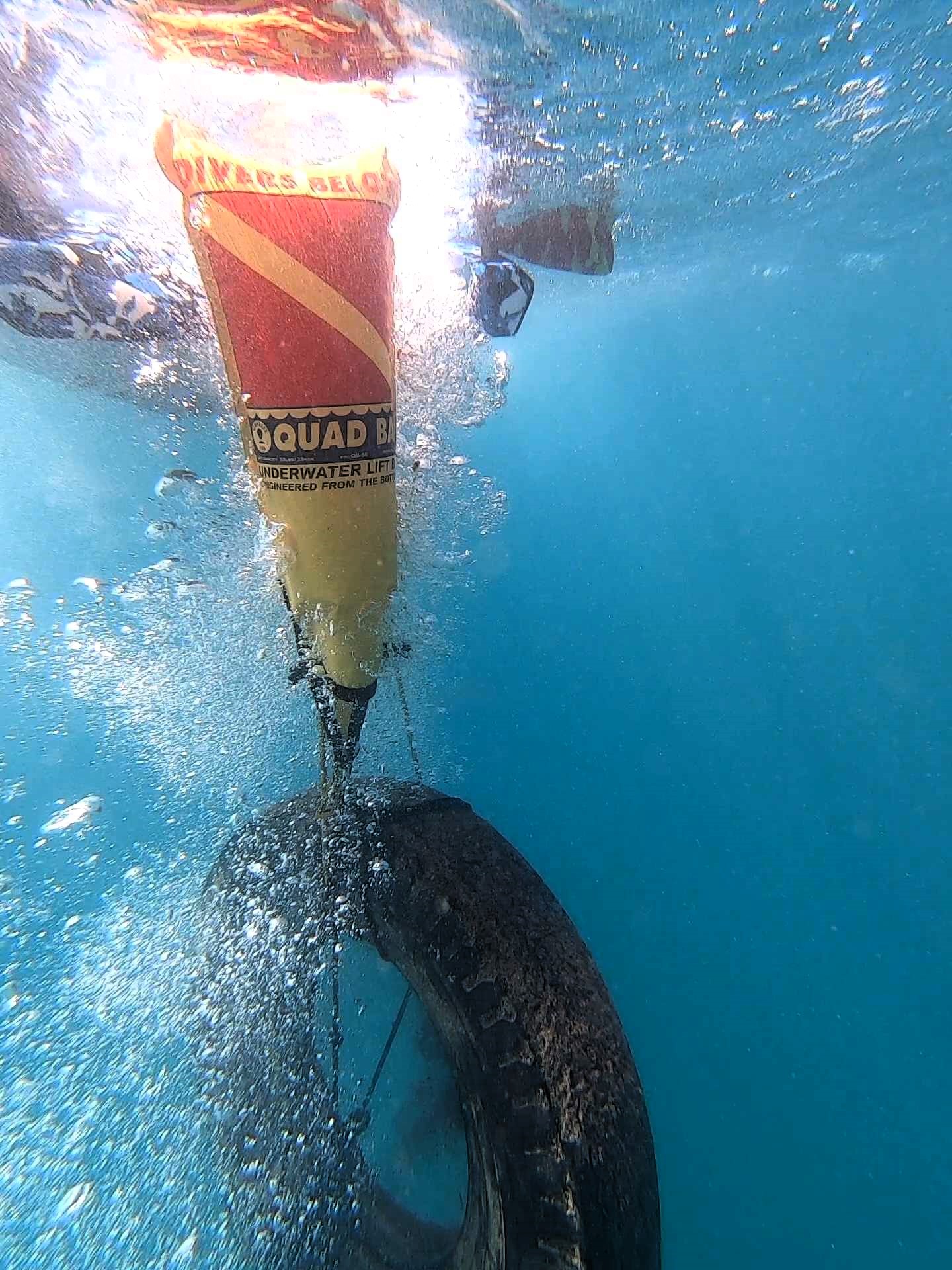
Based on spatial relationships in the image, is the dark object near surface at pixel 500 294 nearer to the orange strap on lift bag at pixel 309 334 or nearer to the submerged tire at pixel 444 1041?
the orange strap on lift bag at pixel 309 334

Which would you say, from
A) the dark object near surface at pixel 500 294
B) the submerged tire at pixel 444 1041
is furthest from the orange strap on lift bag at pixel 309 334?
the dark object near surface at pixel 500 294

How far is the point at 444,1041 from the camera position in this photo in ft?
7.44

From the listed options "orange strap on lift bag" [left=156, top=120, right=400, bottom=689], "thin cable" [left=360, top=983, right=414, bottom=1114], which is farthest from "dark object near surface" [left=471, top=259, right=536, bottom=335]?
"thin cable" [left=360, top=983, right=414, bottom=1114]

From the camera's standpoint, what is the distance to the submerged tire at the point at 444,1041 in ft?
5.77

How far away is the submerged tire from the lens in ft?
5.77

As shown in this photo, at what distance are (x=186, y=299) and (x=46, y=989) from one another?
13.7 ft

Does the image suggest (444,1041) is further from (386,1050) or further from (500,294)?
(500,294)

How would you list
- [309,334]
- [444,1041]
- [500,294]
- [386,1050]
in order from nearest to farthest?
[309,334] → [444,1041] → [386,1050] → [500,294]

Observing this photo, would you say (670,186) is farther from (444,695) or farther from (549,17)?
(444,695)

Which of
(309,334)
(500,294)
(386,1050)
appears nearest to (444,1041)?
(386,1050)

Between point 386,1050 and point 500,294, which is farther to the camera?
point 500,294

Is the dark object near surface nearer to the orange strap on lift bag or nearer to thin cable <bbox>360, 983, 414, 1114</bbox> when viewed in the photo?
the orange strap on lift bag

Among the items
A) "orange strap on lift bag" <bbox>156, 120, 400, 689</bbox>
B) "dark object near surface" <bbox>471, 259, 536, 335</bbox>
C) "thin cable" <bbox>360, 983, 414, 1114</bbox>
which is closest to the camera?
"orange strap on lift bag" <bbox>156, 120, 400, 689</bbox>

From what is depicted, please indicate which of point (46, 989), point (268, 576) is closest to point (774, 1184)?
point (46, 989)
